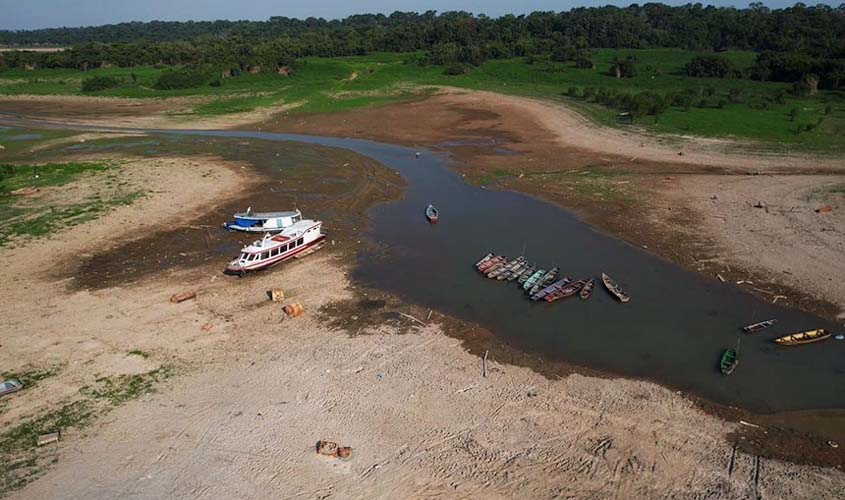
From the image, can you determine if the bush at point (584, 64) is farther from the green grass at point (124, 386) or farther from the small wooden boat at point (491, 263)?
the green grass at point (124, 386)

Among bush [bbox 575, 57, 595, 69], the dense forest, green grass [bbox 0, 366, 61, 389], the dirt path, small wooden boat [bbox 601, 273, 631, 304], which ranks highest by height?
the dense forest

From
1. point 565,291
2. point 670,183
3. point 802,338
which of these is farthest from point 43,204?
point 670,183

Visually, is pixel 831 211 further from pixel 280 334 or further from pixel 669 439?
pixel 280 334

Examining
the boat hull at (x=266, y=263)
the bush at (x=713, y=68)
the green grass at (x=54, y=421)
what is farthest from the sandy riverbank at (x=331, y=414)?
the bush at (x=713, y=68)

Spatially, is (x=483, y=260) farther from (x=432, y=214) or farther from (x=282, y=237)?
(x=282, y=237)

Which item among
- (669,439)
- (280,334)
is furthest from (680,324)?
(280,334)

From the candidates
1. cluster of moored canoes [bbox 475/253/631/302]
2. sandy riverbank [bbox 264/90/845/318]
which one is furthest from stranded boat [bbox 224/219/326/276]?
sandy riverbank [bbox 264/90/845/318]

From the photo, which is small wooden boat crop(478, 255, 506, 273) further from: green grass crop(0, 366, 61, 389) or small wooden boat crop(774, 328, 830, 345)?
green grass crop(0, 366, 61, 389)
